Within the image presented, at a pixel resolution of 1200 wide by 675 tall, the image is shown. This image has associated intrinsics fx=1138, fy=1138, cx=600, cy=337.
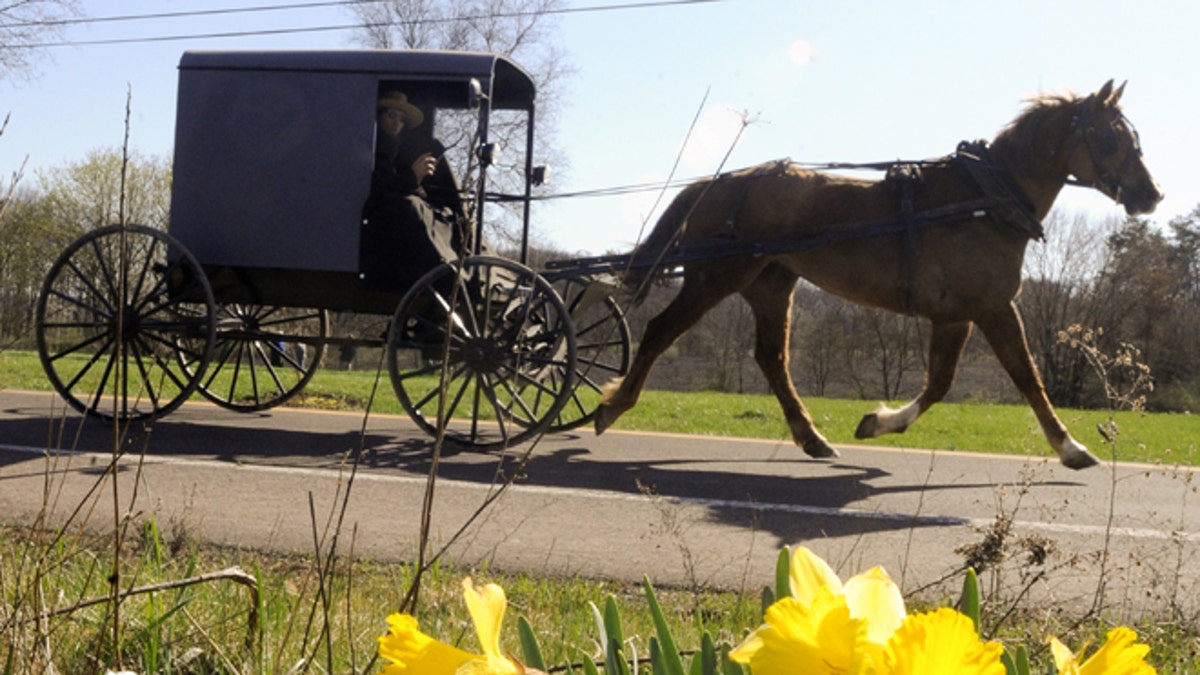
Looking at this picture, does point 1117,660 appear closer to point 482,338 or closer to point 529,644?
point 529,644

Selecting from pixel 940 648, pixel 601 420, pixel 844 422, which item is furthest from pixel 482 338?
pixel 940 648

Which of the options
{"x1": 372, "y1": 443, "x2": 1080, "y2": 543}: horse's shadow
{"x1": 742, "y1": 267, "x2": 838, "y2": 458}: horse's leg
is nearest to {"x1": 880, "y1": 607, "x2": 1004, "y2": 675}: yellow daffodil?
{"x1": 372, "y1": 443, "x2": 1080, "y2": 543}: horse's shadow

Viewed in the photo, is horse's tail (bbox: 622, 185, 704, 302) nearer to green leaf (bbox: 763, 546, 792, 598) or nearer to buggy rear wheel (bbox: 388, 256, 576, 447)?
buggy rear wheel (bbox: 388, 256, 576, 447)

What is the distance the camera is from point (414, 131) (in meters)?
7.77

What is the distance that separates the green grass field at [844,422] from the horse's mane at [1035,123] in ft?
5.94

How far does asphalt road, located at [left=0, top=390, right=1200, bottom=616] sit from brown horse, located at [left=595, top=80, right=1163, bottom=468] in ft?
1.90

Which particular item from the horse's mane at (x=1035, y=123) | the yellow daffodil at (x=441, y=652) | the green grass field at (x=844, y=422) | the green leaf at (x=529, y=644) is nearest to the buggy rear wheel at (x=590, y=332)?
the green grass field at (x=844, y=422)

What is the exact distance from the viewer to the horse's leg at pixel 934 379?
7.02m

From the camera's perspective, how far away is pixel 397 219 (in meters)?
6.81

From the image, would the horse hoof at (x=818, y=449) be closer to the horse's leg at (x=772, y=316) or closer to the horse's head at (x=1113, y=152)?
the horse's leg at (x=772, y=316)

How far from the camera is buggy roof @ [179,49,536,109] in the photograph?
6.91 m

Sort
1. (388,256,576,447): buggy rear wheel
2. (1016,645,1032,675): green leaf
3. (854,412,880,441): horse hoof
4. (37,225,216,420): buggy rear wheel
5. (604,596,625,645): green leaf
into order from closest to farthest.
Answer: (1016,645,1032,675): green leaf, (604,596,625,645): green leaf, (388,256,576,447): buggy rear wheel, (37,225,216,420): buggy rear wheel, (854,412,880,441): horse hoof

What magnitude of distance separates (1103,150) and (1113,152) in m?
0.06

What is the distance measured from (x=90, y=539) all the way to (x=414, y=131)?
4509 mm
